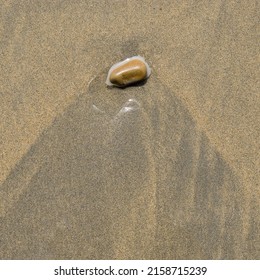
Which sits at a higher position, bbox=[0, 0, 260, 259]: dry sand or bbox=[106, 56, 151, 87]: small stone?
bbox=[106, 56, 151, 87]: small stone

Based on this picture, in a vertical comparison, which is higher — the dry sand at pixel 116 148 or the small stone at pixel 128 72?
the small stone at pixel 128 72

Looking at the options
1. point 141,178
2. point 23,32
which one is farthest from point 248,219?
point 23,32
